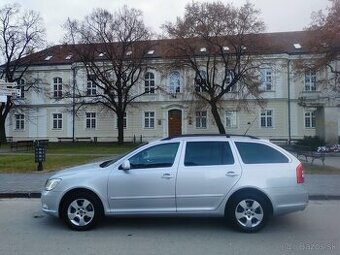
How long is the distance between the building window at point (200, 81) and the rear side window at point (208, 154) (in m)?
32.0

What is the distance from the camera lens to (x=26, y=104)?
53.0 meters

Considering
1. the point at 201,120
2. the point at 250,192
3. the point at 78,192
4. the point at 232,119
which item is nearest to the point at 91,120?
the point at 201,120

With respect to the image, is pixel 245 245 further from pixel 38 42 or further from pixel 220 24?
pixel 38 42

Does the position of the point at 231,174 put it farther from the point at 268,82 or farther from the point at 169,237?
the point at 268,82

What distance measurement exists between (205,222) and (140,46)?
118 feet

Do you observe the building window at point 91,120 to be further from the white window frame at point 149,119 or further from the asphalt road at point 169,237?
the asphalt road at point 169,237

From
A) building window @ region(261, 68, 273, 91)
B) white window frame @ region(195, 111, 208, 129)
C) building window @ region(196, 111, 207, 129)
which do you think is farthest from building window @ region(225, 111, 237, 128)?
building window @ region(261, 68, 273, 91)

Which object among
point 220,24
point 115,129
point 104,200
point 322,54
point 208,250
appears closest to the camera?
point 208,250

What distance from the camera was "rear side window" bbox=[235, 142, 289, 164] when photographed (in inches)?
296

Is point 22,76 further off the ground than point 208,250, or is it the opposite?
point 22,76

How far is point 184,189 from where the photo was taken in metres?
7.28

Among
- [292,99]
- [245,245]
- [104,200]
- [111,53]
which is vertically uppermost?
[111,53]

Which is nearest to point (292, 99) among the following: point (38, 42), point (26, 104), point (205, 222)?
point (38, 42)

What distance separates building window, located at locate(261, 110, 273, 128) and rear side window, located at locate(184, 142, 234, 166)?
42363mm
